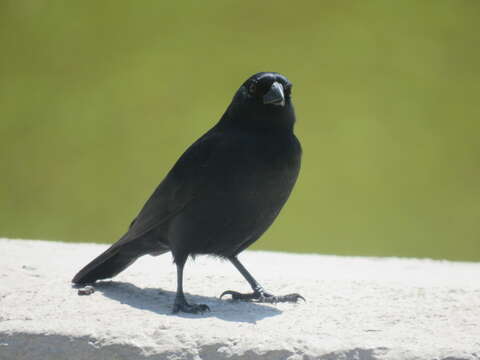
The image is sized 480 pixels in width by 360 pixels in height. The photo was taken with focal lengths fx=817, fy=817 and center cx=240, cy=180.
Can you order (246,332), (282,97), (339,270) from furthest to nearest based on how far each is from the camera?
(339,270)
(282,97)
(246,332)

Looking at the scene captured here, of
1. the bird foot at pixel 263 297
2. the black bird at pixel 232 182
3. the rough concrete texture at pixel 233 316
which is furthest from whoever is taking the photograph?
the bird foot at pixel 263 297

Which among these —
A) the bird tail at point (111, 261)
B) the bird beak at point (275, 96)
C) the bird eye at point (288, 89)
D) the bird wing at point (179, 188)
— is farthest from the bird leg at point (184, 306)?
the bird eye at point (288, 89)

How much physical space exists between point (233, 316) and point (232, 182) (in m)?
0.75

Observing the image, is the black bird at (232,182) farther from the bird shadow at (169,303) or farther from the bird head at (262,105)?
the bird shadow at (169,303)

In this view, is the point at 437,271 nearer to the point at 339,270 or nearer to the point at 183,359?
the point at 339,270

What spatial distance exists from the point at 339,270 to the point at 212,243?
2143 mm

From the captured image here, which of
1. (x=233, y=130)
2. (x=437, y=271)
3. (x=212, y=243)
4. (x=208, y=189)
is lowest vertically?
(x=437, y=271)

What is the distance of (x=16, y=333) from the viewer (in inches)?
166

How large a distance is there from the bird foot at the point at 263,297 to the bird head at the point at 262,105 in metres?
1.05

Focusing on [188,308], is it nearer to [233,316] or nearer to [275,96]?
[233,316]

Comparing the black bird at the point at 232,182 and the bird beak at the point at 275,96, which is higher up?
the bird beak at the point at 275,96

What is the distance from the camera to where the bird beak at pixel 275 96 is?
14.9ft

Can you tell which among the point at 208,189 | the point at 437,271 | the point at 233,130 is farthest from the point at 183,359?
the point at 437,271

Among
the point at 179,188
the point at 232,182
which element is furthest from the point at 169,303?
the point at 232,182
